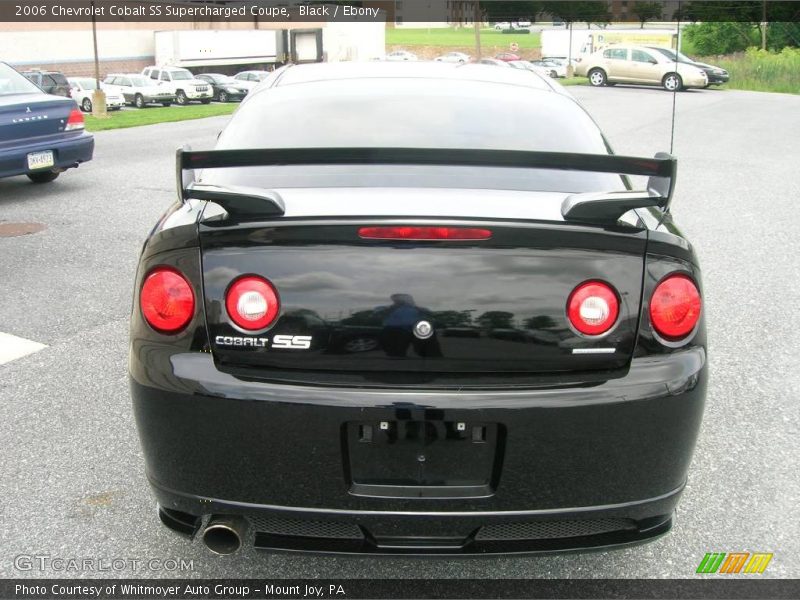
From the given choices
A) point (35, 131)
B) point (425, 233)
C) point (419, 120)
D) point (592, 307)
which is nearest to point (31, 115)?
point (35, 131)

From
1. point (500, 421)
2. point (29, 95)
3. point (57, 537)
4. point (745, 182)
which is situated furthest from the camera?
point (745, 182)

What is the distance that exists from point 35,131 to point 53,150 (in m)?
0.32

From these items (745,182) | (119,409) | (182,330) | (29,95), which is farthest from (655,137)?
(182,330)

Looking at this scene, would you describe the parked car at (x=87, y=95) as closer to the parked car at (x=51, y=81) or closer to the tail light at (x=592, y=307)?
the parked car at (x=51, y=81)

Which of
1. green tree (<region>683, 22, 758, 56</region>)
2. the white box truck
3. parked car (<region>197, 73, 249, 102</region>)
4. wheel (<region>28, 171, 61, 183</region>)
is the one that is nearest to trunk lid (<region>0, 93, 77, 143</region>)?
wheel (<region>28, 171, 61, 183</region>)

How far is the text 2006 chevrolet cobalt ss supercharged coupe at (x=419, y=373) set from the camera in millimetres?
2301

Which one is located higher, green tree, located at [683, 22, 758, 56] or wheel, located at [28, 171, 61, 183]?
green tree, located at [683, 22, 758, 56]

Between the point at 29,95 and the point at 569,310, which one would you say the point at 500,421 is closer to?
the point at 569,310

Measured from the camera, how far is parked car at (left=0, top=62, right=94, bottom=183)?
8.98 meters

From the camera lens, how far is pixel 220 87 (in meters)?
43.0

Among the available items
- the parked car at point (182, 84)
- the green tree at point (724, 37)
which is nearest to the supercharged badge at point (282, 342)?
the parked car at point (182, 84)

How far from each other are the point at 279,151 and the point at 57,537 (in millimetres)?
1584

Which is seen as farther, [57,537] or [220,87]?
[220,87]

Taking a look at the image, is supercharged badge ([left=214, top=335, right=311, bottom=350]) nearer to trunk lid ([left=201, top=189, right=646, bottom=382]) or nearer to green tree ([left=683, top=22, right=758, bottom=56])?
trunk lid ([left=201, top=189, right=646, bottom=382])
